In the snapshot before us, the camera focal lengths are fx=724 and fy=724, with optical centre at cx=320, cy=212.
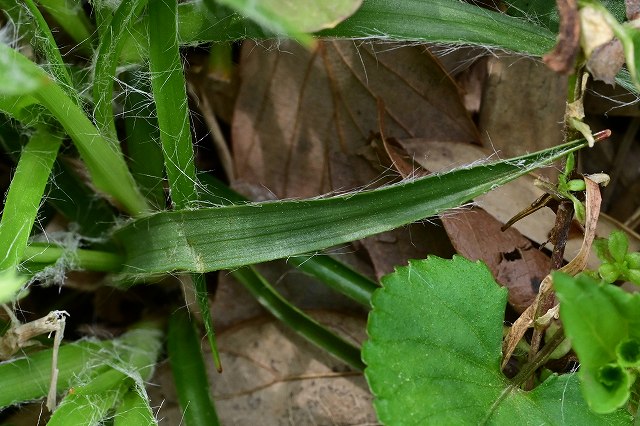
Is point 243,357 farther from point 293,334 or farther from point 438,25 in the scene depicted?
point 438,25

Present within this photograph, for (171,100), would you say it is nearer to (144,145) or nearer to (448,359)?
(144,145)

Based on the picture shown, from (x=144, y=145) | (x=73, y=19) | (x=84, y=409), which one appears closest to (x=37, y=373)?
(x=84, y=409)

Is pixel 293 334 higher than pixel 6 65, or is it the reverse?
pixel 6 65

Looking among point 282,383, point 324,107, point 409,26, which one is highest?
point 409,26

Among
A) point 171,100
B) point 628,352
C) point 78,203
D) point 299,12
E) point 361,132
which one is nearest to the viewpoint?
point 299,12

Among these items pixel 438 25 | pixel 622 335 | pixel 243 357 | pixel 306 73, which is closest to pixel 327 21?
pixel 438 25

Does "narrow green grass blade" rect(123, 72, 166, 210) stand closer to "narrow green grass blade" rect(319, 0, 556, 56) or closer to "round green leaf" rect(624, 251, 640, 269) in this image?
"narrow green grass blade" rect(319, 0, 556, 56)

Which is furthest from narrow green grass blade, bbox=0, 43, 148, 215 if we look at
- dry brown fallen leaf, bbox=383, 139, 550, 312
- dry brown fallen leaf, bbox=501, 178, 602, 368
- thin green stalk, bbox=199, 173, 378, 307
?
dry brown fallen leaf, bbox=501, 178, 602, 368
